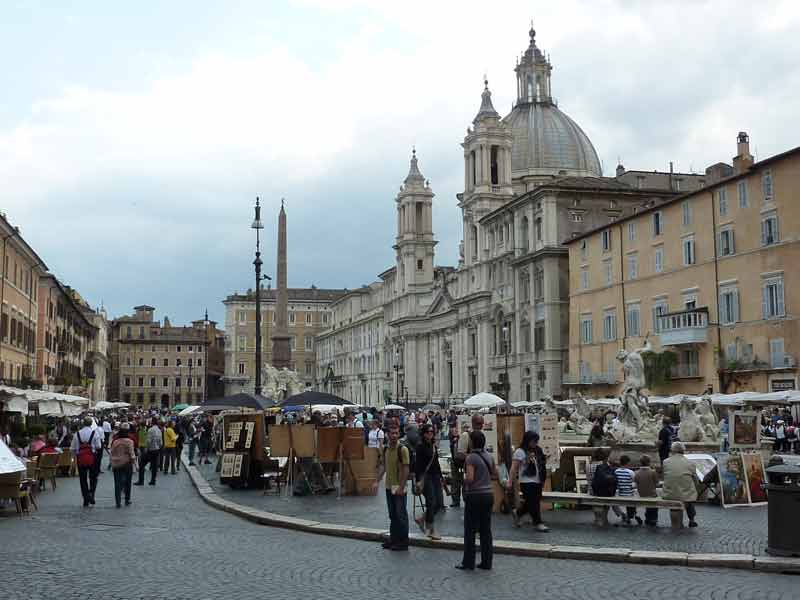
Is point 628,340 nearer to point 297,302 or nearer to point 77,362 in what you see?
point 77,362

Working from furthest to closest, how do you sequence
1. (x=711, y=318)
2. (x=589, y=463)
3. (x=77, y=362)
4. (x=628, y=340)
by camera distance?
1. (x=77, y=362)
2. (x=628, y=340)
3. (x=711, y=318)
4. (x=589, y=463)

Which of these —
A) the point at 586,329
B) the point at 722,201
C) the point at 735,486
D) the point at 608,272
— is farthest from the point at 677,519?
the point at 586,329

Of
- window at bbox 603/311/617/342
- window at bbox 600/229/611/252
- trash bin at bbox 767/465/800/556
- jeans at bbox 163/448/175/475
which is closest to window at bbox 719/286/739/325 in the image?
window at bbox 603/311/617/342

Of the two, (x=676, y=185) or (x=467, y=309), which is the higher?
(x=676, y=185)

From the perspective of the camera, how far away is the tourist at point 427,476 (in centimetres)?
1262

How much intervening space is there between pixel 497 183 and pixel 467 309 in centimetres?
1026

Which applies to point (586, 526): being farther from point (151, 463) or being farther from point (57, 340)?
point (57, 340)

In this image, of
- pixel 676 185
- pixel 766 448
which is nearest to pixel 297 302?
pixel 676 185

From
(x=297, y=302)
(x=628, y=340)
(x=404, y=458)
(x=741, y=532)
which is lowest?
(x=741, y=532)

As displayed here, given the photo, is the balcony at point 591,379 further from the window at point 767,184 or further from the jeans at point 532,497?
the jeans at point 532,497

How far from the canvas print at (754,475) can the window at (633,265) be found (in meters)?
34.1

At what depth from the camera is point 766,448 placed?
21422 mm

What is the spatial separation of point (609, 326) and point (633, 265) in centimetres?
405

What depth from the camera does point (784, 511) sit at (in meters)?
10.4
